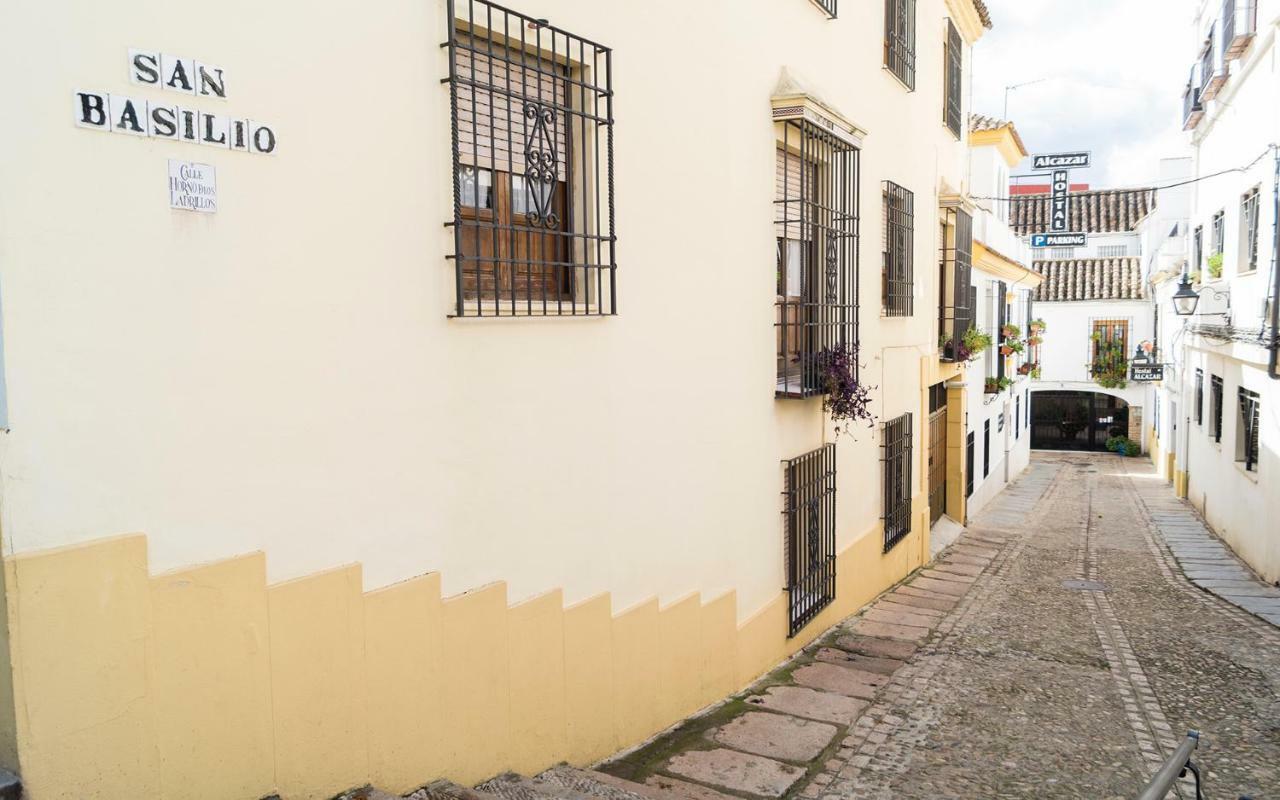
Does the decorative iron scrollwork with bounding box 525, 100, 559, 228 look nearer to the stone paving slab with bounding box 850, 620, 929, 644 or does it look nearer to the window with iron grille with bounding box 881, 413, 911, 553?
the stone paving slab with bounding box 850, 620, 929, 644

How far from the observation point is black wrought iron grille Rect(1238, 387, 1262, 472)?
12.7 meters

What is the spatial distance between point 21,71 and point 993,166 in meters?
19.1

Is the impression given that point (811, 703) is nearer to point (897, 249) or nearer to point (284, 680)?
point (284, 680)

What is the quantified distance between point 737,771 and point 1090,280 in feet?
106

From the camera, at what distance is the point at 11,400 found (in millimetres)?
2787

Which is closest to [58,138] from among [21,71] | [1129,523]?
[21,71]

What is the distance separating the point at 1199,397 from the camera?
17.8 metres

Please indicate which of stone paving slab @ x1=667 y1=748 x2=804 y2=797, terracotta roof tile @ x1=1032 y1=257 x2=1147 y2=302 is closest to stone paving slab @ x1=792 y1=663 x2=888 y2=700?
stone paving slab @ x1=667 y1=748 x2=804 y2=797

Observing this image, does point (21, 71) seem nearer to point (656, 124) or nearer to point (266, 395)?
point (266, 395)

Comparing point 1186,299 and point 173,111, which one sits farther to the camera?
point 1186,299

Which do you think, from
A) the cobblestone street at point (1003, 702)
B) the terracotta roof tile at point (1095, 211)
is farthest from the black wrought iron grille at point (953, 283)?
the terracotta roof tile at point (1095, 211)

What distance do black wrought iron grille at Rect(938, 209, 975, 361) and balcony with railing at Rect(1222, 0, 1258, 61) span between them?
3.95 metres

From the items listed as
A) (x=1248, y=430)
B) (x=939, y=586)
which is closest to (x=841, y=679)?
(x=939, y=586)

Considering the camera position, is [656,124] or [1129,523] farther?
[1129,523]
